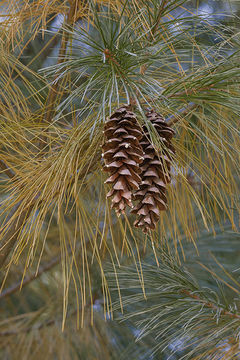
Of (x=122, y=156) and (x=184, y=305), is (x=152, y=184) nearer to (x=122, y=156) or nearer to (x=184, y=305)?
(x=122, y=156)

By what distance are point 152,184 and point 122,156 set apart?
0.07m

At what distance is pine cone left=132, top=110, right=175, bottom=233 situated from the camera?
46cm

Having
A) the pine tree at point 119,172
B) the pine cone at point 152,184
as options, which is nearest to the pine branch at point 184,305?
the pine tree at point 119,172

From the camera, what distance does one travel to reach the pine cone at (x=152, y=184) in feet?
1.51

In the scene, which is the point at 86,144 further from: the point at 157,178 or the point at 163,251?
the point at 163,251

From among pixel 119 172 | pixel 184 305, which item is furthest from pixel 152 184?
pixel 184 305

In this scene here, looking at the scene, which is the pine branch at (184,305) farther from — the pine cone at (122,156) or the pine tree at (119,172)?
the pine cone at (122,156)

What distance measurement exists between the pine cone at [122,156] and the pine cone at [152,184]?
26 mm

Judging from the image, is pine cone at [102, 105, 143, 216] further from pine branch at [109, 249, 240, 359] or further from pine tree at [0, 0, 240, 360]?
pine branch at [109, 249, 240, 359]

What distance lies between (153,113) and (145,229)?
138 millimetres

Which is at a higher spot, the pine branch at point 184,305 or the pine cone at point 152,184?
the pine cone at point 152,184

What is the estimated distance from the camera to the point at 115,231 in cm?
100

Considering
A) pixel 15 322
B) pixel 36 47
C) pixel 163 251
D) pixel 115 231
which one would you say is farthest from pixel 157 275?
pixel 36 47

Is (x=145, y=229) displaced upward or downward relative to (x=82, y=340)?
upward
